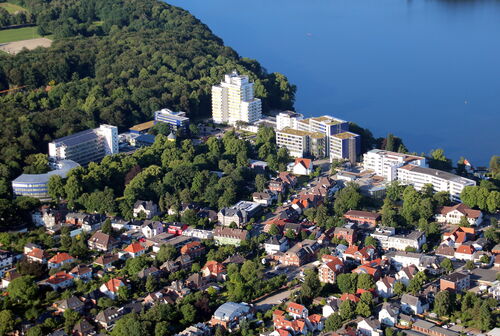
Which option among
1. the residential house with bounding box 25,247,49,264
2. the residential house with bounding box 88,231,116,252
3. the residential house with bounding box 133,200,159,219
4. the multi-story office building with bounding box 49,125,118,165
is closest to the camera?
the residential house with bounding box 25,247,49,264

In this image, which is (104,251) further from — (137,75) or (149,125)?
(137,75)

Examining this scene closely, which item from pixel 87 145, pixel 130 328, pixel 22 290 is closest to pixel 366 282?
pixel 130 328

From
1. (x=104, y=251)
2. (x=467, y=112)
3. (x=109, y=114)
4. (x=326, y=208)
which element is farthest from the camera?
(x=467, y=112)

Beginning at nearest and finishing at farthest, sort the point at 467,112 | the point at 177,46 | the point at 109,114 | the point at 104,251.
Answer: the point at 104,251 → the point at 109,114 → the point at 467,112 → the point at 177,46

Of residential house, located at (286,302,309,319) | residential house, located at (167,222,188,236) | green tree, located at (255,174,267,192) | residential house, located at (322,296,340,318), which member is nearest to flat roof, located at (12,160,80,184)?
residential house, located at (167,222,188,236)

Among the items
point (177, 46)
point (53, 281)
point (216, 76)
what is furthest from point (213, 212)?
point (177, 46)

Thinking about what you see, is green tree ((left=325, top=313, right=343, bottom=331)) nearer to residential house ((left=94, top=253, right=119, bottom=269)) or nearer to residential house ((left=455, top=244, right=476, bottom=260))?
residential house ((left=455, top=244, right=476, bottom=260))

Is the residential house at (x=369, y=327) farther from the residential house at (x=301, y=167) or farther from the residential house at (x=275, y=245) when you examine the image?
the residential house at (x=301, y=167)
